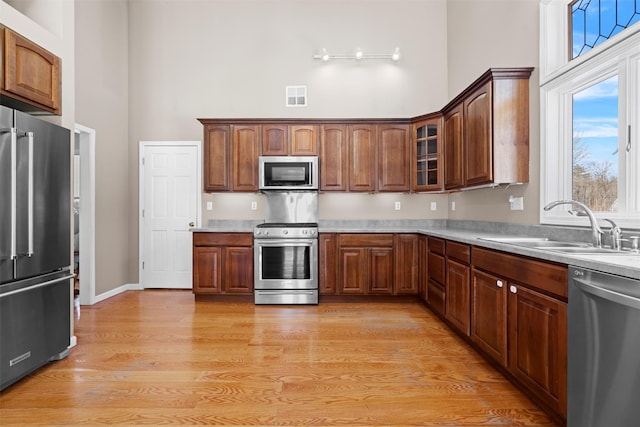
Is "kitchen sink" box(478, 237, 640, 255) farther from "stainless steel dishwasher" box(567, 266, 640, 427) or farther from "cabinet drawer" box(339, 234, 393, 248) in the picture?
"cabinet drawer" box(339, 234, 393, 248)

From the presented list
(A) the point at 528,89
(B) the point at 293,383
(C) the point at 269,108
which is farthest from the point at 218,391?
(C) the point at 269,108

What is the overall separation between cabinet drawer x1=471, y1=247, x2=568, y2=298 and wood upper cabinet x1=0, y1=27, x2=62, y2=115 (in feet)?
10.9

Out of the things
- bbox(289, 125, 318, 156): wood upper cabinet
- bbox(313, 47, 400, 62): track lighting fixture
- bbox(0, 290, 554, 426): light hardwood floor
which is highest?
bbox(313, 47, 400, 62): track lighting fixture

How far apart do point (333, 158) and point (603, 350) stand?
3.57 m

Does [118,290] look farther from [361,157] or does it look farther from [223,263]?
[361,157]

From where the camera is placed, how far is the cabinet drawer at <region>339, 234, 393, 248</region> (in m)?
4.34

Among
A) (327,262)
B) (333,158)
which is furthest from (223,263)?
(333,158)

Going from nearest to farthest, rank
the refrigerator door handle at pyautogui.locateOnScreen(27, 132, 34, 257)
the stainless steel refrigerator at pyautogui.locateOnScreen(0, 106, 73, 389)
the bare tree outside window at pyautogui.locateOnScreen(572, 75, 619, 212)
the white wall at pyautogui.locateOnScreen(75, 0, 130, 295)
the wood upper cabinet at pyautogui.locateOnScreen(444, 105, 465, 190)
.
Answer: the stainless steel refrigerator at pyautogui.locateOnScreen(0, 106, 73, 389)
the refrigerator door handle at pyautogui.locateOnScreen(27, 132, 34, 257)
the bare tree outside window at pyautogui.locateOnScreen(572, 75, 619, 212)
the wood upper cabinet at pyautogui.locateOnScreen(444, 105, 465, 190)
the white wall at pyautogui.locateOnScreen(75, 0, 130, 295)

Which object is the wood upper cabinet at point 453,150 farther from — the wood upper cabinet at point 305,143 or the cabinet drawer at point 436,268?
the wood upper cabinet at point 305,143

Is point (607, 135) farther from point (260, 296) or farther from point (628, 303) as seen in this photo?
point (260, 296)

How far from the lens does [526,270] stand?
2.07 m

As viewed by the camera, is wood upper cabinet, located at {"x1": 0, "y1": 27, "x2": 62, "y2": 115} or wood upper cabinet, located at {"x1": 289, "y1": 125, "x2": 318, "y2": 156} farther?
wood upper cabinet, located at {"x1": 289, "y1": 125, "x2": 318, "y2": 156}

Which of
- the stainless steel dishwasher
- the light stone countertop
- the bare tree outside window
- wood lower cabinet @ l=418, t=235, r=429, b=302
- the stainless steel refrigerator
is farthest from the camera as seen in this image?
wood lower cabinet @ l=418, t=235, r=429, b=302

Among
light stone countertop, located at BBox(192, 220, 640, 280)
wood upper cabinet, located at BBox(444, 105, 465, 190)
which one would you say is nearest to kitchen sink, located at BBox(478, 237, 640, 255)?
light stone countertop, located at BBox(192, 220, 640, 280)
